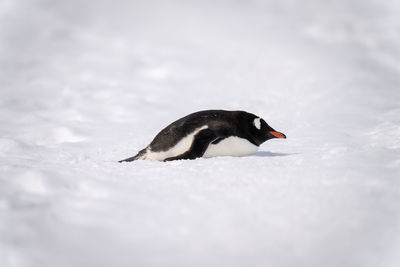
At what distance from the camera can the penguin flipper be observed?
4078 mm

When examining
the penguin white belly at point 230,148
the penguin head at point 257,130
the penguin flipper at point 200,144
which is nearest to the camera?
the penguin flipper at point 200,144

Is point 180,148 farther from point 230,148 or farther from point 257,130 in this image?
point 257,130

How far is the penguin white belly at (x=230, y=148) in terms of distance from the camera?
4215mm

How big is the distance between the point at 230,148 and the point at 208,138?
0.25 metres

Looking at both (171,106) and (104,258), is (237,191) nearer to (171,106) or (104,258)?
(104,258)

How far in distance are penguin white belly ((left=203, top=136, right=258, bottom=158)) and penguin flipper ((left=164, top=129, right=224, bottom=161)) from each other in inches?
3.1

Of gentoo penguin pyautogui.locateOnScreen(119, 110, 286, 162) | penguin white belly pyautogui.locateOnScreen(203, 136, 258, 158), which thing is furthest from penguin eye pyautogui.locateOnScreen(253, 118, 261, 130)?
penguin white belly pyautogui.locateOnScreen(203, 136, 258, 158)

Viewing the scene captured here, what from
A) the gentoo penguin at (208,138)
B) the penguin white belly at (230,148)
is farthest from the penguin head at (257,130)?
the penguin white belly at (230,148)

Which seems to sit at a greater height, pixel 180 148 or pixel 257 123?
pixel 257 123

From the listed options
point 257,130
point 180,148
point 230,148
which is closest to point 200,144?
point 180,148

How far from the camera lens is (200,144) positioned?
13.5ft

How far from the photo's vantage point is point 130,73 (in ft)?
39.0

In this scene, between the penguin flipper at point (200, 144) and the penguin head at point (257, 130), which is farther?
the penguin head at point (257, 130)

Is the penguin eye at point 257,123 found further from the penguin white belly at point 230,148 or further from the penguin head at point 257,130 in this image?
the penguin white belly at point 230,148
